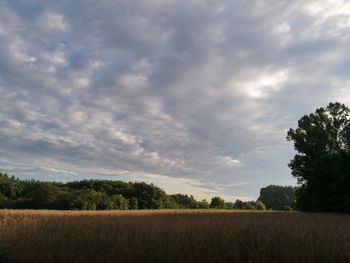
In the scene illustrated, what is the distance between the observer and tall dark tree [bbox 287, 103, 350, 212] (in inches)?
1953

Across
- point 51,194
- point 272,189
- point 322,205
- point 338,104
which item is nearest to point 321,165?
point 322,205

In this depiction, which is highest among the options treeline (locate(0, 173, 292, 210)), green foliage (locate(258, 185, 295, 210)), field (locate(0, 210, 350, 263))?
green foliage (locate(258, 185, 295, 210))

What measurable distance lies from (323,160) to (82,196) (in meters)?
44.0

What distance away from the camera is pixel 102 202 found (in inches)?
3007

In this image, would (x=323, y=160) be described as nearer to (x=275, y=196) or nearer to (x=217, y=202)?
(x=217, y=202)

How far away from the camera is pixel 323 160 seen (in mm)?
51906

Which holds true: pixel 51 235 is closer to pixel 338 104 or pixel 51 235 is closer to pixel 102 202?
pixel 338 104

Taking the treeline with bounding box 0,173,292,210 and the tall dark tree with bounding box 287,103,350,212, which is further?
the treeline with bounding box 0,173,292,210

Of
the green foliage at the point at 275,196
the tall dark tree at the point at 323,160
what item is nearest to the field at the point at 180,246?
the tall dark tree at the point at 323,160

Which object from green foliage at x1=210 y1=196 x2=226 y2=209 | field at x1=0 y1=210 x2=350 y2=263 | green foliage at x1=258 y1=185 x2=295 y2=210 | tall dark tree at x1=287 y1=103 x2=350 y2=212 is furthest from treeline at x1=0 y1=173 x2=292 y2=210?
green foliage at x1=258 y1=185 x2=295 y2=210

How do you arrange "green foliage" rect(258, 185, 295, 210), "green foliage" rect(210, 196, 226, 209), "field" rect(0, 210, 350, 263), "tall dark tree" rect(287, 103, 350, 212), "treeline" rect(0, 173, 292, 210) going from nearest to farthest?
"field" rect(0, 210, 350, 263) → "tall dark tree" rect(287, 103, 350, 212) → "treeline" rect(0, 173, 292, 210) → "green foliage" rect(210, 196, 226, 209) → "green foliage" rect(258, 185, 295, 210)

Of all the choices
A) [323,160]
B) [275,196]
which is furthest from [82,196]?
[275,196]

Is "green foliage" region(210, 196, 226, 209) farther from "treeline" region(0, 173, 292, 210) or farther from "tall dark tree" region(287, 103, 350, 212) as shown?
"tall dark tree" region(287, 103, 350, 212)

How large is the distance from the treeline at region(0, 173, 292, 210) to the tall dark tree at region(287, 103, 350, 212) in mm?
37355
